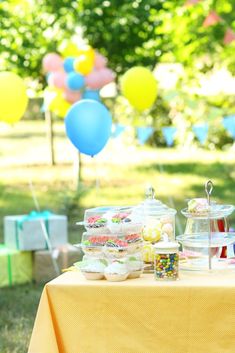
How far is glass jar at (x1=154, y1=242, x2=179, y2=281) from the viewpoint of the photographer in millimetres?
3297

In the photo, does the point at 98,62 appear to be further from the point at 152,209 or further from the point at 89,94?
the point at 152,209

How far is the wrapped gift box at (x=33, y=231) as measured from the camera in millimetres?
6727

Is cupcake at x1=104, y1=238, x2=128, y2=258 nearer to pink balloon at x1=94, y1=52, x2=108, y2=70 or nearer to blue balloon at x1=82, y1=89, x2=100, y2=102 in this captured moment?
blue balloon at x1=82, y1=89, x2=100, y2=102

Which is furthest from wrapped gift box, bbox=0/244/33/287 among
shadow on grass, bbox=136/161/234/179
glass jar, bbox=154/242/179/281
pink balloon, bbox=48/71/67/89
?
shadow on grass, bbox=136/161/234/179

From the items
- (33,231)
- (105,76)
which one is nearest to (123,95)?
(105,76)

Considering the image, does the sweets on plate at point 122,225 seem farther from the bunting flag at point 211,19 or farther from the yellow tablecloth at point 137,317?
the bunting flag at point 211,19

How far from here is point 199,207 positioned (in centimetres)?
366

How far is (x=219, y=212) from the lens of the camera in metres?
3.63

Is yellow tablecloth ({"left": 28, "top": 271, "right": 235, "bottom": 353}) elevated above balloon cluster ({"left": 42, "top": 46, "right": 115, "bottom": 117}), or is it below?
below

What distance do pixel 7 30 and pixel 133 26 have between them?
1.56 metres

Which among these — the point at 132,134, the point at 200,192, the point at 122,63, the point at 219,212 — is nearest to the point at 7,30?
the point at 122,63

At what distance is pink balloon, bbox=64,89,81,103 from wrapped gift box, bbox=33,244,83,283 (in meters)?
2.49

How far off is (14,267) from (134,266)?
11.5ft

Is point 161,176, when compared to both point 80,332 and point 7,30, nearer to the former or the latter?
point 7,30
